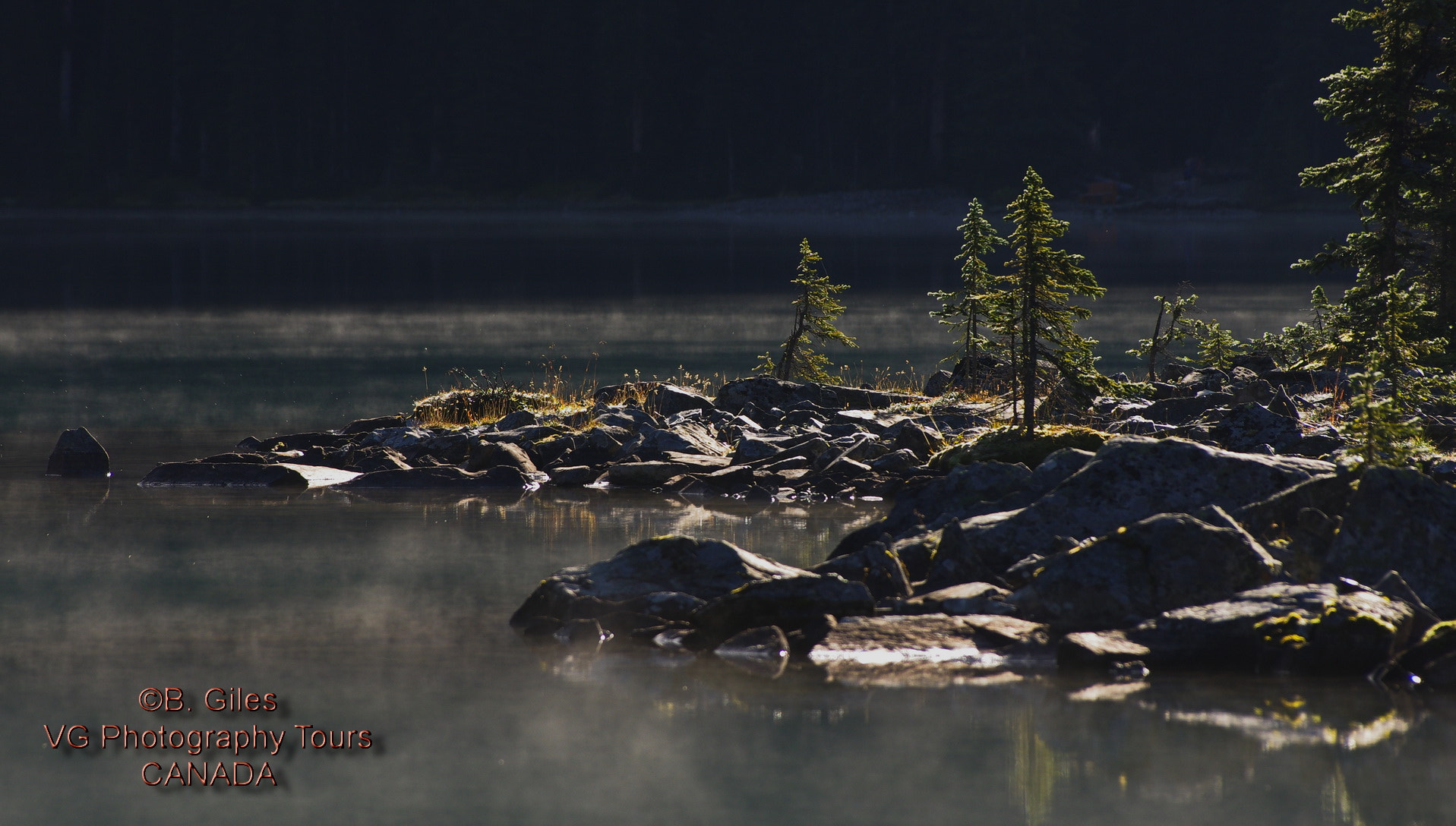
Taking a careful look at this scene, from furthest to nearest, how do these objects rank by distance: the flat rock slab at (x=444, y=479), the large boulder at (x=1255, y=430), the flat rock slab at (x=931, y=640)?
the flat rock slab at (x=444, y=479) < the large boulder at (x=1255, y=430) < the flat rock slab at (x=931, y=640)

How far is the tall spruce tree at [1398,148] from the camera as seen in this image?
63.1 ft

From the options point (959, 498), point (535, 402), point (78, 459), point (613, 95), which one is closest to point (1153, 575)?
point (959, 498)

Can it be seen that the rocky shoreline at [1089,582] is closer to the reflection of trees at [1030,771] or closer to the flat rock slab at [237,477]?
the reflection of trees at [1030,771]

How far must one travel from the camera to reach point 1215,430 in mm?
16812

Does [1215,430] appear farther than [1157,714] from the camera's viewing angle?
Yes

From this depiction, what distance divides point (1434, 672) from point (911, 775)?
3973 mm

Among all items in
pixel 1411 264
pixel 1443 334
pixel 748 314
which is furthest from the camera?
pixel 748 314

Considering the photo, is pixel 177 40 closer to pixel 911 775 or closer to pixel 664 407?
pixel 664 407

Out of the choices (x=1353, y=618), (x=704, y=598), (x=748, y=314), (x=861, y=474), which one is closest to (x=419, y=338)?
(x=748, y=314)

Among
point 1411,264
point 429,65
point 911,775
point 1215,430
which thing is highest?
point 429,65

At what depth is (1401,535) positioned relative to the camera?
10.8 meters

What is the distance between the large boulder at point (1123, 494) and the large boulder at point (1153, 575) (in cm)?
78

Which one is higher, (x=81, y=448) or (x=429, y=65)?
(x=429, y=65)

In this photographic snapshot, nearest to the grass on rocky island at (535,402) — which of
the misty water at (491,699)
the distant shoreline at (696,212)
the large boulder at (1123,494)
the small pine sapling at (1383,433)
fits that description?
the misty water at (491,699)
